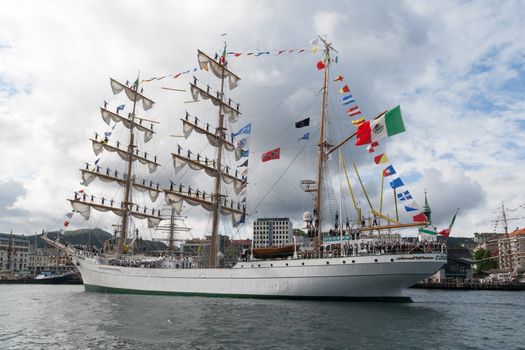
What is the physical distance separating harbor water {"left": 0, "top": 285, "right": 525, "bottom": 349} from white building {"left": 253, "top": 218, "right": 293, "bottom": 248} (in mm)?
122827

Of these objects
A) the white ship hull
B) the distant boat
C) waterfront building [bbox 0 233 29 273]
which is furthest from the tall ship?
waterfront building [bbox 0 233 29 273]

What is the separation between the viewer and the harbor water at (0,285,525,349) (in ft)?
54.2

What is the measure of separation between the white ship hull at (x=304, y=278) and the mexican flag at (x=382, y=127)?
342 inches

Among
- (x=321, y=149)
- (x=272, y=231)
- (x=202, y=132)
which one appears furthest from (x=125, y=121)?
(x=272, y=231)

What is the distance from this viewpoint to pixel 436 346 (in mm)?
16328

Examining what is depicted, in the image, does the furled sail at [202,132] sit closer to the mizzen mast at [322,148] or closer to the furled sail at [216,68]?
the furled sail at [216,68]

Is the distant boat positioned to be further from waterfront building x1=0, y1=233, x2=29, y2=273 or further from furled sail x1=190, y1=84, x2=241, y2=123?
furled sail x1=190, y1=84, x2=241, y2=123

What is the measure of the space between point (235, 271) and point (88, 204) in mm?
23306

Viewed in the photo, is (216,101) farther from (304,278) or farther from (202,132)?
(304,278)

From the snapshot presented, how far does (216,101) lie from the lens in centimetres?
4778

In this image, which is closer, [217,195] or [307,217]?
[307,217]

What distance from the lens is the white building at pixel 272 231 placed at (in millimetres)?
151625

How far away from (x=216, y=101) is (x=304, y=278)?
24.2 meters

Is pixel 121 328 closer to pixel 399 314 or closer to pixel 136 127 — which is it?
pixel 399 314
